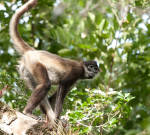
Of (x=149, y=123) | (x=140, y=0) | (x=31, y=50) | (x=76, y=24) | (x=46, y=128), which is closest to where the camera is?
(x=149, y=123)

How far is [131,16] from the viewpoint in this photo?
685 centimetres

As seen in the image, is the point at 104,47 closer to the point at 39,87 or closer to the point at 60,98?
the point at 60,98

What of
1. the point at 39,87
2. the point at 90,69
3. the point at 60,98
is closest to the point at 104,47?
the point at 90,69

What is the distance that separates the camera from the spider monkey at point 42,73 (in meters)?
4.92

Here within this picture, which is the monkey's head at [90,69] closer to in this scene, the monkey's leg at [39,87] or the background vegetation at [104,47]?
the background vegetation at [104,47]

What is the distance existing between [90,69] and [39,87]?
1.53 meters

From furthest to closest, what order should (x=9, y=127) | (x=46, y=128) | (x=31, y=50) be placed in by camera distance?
(x=31, y=50)
(x=46, y=128)
(x=9, y=127)

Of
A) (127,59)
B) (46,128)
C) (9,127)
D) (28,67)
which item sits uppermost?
(28,67)

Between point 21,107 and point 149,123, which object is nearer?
point 149,123

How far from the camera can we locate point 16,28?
5.26 m

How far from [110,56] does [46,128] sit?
3.37 m

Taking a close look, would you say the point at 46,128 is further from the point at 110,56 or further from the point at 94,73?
the point at 110,56

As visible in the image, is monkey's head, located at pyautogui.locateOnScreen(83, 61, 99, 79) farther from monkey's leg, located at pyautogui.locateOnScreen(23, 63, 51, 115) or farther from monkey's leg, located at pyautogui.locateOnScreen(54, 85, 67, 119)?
monkey's leg, located at pyautogui.locateOnScreen(23, 63, 51, 115)

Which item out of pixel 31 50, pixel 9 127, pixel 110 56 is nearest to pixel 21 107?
pixel 31 50
